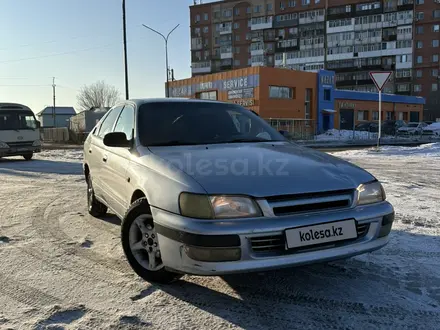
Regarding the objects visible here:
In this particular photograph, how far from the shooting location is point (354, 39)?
70.9 meters

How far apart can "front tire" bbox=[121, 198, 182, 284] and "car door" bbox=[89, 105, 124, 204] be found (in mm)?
1158

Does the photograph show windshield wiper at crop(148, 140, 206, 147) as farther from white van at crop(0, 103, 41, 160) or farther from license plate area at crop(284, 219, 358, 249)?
white van at crop(0, 103, 41, 160)

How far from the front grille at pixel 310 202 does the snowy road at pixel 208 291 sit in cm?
70

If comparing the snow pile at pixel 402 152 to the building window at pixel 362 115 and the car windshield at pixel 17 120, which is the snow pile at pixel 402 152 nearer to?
the car windshield at pixel 17 120

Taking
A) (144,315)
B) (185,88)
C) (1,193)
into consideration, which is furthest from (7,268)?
(185,88)

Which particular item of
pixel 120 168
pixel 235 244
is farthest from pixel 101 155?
pixel 235 244

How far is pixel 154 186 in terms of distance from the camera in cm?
308

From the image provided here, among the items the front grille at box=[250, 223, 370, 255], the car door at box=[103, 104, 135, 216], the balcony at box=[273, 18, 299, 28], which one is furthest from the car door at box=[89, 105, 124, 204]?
the balcony at box=[273, 18, 299, 28]

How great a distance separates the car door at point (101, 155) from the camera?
466cm

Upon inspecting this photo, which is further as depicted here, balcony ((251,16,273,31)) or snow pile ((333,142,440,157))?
balcony ((251,16,273,31))

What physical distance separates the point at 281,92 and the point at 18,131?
26.5 metres

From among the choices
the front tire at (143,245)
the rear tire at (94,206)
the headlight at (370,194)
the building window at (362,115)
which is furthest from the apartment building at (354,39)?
the front tire at (143,245)

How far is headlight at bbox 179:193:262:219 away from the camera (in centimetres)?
269

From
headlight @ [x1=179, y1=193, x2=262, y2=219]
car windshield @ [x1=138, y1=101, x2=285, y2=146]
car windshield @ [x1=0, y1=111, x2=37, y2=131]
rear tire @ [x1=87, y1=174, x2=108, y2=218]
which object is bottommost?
rear tire @ [x1=87, y1=174, x2=108, y2=218]
